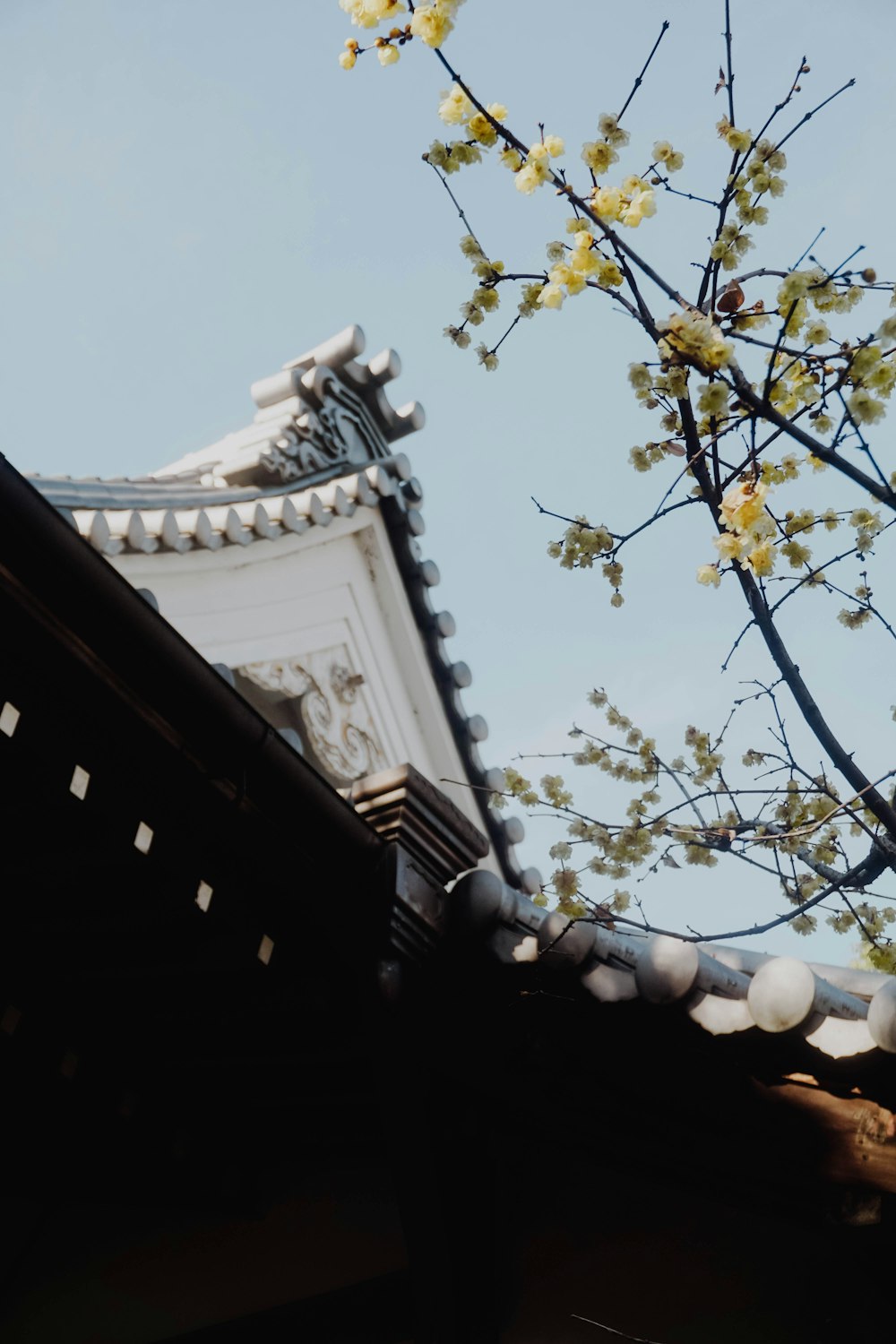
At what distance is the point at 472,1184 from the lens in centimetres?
353

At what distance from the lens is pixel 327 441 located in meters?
9.11

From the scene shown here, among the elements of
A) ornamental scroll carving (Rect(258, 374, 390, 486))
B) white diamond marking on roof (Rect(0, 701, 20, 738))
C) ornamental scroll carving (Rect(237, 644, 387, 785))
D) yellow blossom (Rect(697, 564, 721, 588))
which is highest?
ornamental scroll carving (Rect(258, 374, 390, 486))

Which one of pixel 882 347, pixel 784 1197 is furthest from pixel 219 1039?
pixel 882 347

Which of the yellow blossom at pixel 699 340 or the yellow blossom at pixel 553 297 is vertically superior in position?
the yellow blossom at pixel 553 297

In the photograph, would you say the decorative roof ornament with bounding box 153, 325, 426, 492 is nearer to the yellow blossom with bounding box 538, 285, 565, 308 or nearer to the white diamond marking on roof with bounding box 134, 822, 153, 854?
the yellow blossom with bounding box 538, 285, 565, 308

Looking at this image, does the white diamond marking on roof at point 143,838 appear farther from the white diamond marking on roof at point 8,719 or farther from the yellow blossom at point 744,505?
the yellow blossom at point 744,505

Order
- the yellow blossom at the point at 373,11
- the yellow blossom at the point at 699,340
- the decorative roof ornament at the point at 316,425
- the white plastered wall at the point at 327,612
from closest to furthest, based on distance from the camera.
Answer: the yellow blossom at the point at 699,340 → the yellow blossom at the point at 373,11 → the white plastered wall at the point at 327,612 → the decorative roof ornament at the point at 316,425

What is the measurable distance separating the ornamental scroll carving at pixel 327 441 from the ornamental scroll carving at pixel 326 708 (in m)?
1.31

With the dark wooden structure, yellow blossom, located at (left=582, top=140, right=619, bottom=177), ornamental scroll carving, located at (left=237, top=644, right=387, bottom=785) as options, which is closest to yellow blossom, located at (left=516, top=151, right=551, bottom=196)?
yellow blossom, located at (left=582, top=140, right=619, bottom=177)

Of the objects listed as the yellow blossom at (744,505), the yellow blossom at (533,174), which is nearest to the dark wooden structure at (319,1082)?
the yellow blossom at (744,505)

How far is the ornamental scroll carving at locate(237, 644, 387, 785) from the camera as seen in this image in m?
8.06

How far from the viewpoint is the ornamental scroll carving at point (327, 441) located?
8.66 metres

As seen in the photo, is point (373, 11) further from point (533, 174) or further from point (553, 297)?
point (553, 297)

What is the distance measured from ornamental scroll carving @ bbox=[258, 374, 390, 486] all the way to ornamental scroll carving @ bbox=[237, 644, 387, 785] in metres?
1.31
